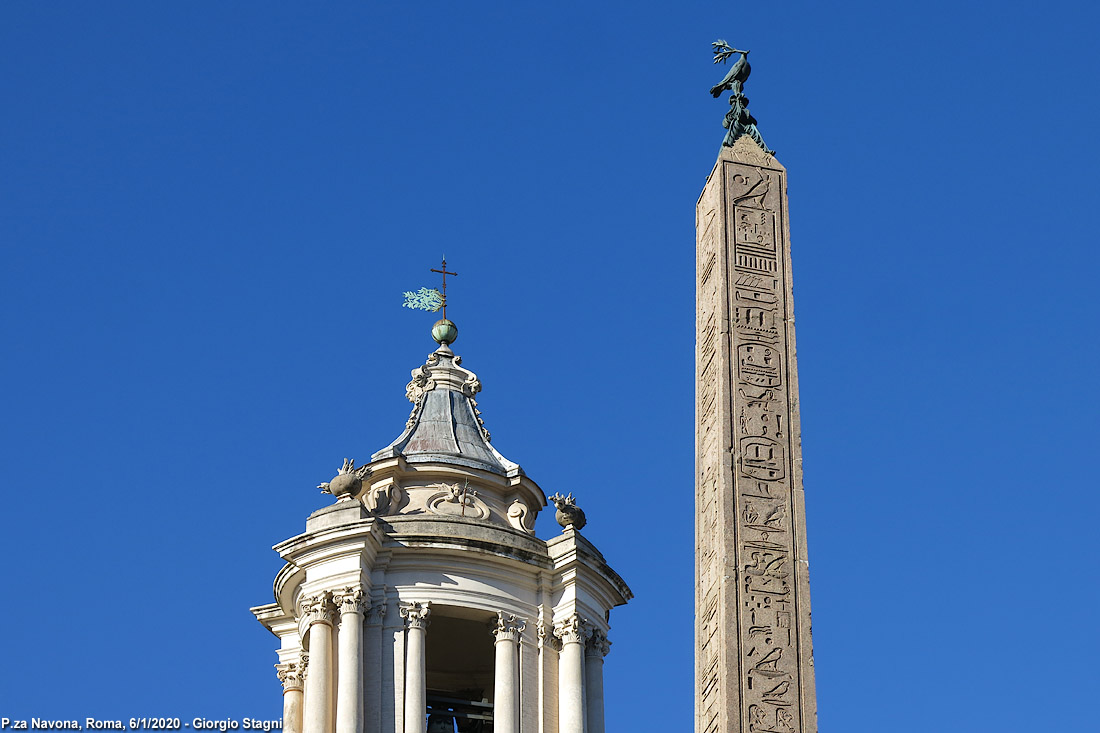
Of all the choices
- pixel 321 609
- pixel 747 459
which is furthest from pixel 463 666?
pixel 747 459

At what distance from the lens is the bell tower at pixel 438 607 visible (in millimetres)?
39688

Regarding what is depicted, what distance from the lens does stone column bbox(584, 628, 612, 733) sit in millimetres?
41281

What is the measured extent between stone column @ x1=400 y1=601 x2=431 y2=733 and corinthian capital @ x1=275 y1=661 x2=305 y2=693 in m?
2.43

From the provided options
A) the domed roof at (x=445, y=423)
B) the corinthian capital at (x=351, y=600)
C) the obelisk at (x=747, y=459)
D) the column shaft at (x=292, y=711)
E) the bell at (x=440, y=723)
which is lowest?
the obelisk at (x=747, y=459)

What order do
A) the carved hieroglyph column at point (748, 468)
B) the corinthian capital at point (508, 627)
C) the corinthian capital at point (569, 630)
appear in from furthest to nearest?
the corinthian capital at point (569, 630) < the corinthian capital at point (508, 627) < the carved hieroglyph column at point (748, 468)

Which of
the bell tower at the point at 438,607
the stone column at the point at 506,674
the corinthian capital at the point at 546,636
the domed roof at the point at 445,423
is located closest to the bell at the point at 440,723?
the bell tower at the point at 438,607

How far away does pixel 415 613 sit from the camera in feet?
133

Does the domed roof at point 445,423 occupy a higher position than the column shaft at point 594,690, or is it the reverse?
the domed roof at point 445,423

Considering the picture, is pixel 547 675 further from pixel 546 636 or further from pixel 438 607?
pixel 438 607

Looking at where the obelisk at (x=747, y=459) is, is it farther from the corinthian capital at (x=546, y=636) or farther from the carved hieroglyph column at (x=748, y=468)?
the corinthian capital at (x=546, y=636)

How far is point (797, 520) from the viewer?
18.0 meters

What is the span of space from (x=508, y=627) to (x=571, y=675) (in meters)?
1.23

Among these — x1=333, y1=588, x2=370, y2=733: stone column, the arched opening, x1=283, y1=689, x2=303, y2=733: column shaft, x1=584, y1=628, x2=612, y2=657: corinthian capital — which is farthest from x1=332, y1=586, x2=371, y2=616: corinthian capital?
x1=584, y1=628, x2=612, y2=657: corinthian capital

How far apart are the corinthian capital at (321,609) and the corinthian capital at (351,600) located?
0.10 m
